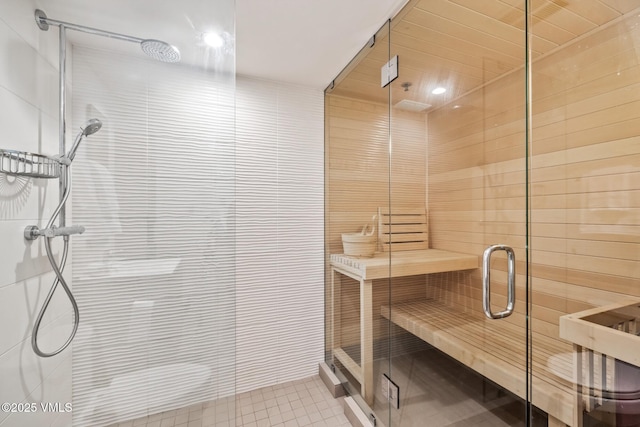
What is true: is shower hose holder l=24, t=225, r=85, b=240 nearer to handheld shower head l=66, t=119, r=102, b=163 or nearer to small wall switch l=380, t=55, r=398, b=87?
handheld shower head l=66, t=119, r=102, b=163

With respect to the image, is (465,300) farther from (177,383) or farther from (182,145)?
(182,145)

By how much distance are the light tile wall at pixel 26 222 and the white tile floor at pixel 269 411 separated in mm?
381

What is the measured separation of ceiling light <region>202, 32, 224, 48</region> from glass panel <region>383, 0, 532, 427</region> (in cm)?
93

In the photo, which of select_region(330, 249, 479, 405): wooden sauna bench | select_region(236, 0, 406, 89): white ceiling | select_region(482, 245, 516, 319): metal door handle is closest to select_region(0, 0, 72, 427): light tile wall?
select_region(236, 0, 406, 89): white ceiling

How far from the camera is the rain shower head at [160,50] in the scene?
4.09ft

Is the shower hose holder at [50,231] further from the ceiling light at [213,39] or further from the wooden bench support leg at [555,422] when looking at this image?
the wooden bench support leg at [555,422]

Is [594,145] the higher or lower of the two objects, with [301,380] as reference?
higher

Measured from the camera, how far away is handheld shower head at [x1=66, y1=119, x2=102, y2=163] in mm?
1159

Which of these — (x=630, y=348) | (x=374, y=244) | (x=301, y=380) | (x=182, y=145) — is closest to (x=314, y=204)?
(x=374, y=244)

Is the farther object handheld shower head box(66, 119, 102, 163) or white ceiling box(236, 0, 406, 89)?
white ceiling box(236, 0, 406, 89)

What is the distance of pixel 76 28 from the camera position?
1.14 m

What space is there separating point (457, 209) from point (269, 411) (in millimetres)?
1719

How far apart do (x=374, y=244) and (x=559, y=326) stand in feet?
3.16

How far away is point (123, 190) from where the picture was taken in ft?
4.04
